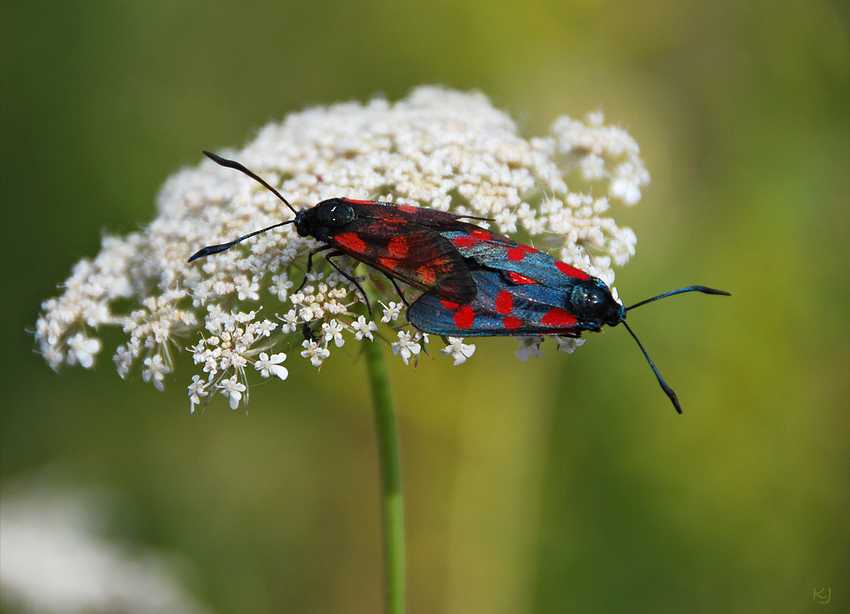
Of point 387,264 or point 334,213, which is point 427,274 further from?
point 334,213

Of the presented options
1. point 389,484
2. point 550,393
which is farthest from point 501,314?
point 550,393

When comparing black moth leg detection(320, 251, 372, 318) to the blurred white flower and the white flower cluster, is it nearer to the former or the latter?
the white flower cluster

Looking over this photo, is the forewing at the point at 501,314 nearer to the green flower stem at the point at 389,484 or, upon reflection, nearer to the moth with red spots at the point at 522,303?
the moth with red spots at the point at 522,303

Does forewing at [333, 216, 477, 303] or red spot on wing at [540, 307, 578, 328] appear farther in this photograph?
forewing at [333, 216, 477, 303]

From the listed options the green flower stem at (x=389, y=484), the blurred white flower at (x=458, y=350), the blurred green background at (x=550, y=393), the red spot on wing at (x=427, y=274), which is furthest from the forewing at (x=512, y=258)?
the blurred green background at (x=550, y=393)

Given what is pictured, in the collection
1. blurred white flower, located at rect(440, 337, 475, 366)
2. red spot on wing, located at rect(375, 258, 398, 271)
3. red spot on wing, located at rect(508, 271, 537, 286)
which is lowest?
blurred white flower, located at rect(440, 337, 475, 366)

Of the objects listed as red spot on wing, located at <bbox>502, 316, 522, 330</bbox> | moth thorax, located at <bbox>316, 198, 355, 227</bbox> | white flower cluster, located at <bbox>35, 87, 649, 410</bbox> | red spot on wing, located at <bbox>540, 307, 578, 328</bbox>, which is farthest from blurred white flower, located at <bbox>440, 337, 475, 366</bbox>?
moth thorax, located at <bbox>316, 198, 355, 227</bbox>

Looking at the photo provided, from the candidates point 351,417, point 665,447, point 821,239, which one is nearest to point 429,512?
point 351,417

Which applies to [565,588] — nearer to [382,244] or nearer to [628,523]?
[628,523]
